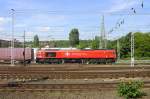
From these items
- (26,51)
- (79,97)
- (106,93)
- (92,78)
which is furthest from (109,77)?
(26,51)

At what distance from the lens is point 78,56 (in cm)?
7438

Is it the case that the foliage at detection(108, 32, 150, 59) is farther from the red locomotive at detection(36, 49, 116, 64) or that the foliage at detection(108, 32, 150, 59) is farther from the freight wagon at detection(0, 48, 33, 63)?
the freight wagon at detection(0, 48, 33, 63)

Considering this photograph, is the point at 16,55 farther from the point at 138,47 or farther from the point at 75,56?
the point at 138,47

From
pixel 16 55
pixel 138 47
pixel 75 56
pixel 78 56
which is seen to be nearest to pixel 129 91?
pixel 78 56

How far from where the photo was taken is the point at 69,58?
74.7 metres

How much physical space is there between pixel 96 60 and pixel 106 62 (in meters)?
2.10

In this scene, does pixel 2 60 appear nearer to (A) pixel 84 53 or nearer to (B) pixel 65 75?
(A) pixel 84 53

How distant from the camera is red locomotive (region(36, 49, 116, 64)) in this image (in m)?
73.1

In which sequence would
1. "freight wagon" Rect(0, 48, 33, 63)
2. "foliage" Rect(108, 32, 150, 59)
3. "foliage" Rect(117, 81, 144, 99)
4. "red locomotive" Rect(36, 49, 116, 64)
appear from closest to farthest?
"foliage" Rect(117, 81, 144, 99)
"red locomotive" Rect(36, 49, 116, 64)
"freight wagon" Rect(0, 48, 33, 63)
"foliage" Rect(108, 32, 150, 59)

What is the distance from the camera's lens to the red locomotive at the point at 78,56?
240 feet

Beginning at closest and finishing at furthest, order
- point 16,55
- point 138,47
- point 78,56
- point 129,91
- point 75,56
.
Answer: point 129,91
point 78,56
point 75,56
point 16,55
point 138,47

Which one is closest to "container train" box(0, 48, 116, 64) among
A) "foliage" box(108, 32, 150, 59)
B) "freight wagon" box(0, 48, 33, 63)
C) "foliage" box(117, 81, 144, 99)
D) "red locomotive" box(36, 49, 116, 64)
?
"red locomotive" box(36, 49, 116, 64)

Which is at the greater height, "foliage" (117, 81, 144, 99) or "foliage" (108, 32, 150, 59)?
"foliage" (108, 32, 150, 59)

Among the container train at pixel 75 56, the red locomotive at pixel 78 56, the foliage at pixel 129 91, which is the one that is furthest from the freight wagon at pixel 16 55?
the foliage at pixel 129 91
